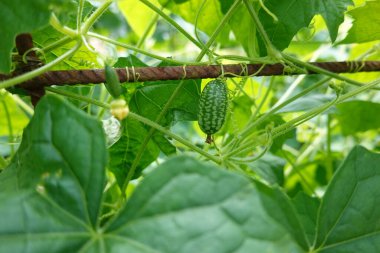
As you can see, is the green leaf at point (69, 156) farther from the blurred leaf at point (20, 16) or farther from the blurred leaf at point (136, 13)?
the blurred leaf at point (136, 13)

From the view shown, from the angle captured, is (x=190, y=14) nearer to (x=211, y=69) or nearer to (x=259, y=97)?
(x=259, y=97)

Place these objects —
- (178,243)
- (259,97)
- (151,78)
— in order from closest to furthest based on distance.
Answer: (178,243)
(151,78)
(259,97)

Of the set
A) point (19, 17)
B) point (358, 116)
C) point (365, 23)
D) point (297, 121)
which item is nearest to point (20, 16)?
point (19, 17)

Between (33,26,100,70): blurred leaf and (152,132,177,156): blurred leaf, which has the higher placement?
(33,26,100,70): blurred leaf

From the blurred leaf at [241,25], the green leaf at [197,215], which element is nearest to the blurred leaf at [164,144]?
the blurred leaf at [241,25]

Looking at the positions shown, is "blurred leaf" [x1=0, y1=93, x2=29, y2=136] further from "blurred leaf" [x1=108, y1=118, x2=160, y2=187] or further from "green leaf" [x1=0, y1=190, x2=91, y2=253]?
"green leaf" [x1=0, y1=190, x2=91, y2=253]

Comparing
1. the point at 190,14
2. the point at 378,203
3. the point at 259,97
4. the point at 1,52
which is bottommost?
the point at 259,97

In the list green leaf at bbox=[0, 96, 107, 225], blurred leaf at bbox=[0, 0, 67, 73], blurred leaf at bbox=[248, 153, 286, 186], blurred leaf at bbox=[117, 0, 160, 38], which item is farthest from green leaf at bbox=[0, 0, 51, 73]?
blurred leaf at bbox=[117, 0, 160, 38]

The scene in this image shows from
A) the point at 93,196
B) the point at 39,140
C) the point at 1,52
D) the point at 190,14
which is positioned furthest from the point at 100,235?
the point at 190,14
